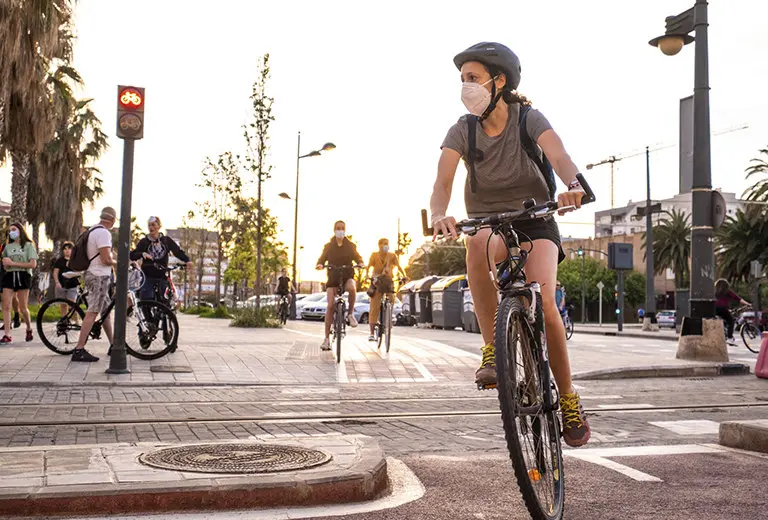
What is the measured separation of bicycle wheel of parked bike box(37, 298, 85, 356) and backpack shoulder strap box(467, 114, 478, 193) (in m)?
8.93

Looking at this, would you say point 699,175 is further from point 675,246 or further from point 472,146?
point 675,246

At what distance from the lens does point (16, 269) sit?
1370 centimetres

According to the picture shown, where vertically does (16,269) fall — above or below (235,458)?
above

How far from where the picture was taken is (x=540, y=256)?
3854 mm

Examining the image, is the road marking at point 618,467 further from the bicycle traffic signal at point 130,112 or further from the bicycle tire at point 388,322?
the bicycle tire at point 388,322

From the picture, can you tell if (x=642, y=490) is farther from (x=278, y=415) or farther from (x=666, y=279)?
(x=666, y=279)

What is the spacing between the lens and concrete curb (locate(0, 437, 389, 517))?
3583mm

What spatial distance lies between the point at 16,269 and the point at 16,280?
0.17m

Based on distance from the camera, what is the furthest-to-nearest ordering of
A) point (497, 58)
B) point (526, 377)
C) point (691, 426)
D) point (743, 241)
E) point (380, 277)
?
point (743, 241)
point (380, 277)
point (691, 426)
point (497, 58)
point (526, 377)

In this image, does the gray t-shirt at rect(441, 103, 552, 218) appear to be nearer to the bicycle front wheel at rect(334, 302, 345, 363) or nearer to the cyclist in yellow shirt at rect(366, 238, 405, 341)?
the bicycle front wheel at rect(334, 302, 345, 363)

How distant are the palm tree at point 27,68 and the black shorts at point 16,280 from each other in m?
5.58

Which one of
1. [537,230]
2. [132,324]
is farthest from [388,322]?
[537,230]

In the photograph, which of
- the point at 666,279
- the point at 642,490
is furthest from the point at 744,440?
the point at 666,279

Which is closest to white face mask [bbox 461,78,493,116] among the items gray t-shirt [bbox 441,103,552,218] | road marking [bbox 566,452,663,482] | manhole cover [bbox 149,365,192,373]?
gray t-shirt [bbox 441,103,552,218]
